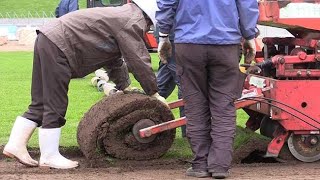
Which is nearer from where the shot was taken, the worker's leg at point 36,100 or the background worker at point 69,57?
the background worker at point 69,57

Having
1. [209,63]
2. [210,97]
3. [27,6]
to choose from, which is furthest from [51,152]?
[27,6]

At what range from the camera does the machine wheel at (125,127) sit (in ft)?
18.8

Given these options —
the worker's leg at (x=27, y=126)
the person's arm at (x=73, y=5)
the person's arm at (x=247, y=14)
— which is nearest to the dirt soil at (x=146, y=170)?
the worker's leg at (x=27, y=126)

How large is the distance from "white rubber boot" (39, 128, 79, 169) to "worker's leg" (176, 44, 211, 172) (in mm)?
1075

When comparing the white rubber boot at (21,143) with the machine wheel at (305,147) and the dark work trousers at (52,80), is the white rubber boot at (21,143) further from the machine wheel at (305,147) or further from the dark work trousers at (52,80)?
the machine wheel at (305,147)

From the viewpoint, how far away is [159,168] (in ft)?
19.0

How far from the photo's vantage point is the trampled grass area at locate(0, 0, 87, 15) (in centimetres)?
5856

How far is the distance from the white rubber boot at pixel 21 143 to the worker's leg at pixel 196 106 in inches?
53.3

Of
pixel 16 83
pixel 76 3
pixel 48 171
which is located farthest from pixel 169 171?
pixel 16 83

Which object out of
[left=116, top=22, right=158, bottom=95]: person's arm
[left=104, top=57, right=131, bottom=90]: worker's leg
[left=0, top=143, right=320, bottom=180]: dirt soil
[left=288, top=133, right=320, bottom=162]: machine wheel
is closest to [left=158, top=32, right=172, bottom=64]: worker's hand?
[left=116, top=22, right=158, bottom=95]: person's arm

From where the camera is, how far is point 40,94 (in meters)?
5.76

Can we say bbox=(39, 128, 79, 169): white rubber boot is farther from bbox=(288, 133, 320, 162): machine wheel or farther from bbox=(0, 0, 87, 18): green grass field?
bbox=(0, 0, 87, 18): green grass field

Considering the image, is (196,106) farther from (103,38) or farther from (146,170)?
(103,38)

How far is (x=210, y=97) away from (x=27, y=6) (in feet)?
190
